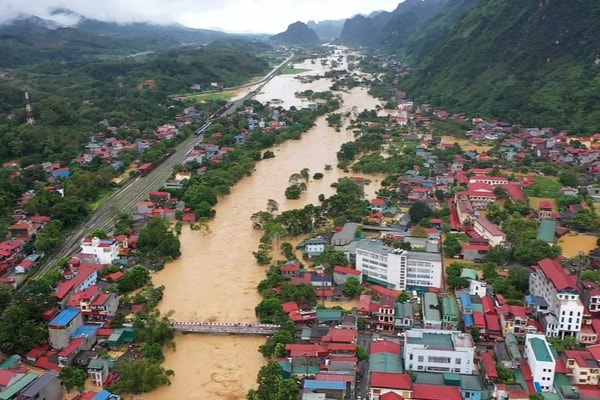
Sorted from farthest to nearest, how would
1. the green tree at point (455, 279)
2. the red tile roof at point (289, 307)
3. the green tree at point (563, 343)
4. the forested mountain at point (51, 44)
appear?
the forested mountain at point (51, 44) → the green tree at point (455, 279) → the red tile roof at point (289, 307) → the green tree at point (563, 343)

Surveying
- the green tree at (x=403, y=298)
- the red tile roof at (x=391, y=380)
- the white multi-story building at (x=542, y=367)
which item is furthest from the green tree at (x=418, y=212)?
the red tile roof at (x=391, y=380)

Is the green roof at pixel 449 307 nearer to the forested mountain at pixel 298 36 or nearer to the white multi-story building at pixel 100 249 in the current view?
the white multi-story building at pixel 100 249

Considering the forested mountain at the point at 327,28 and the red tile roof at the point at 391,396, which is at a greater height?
the red tile roof at the point at 391,396

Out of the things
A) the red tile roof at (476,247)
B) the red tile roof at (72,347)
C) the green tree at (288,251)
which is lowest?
the green tree at (288,251)

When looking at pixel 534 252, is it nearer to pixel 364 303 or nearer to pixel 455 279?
pixel 455 279

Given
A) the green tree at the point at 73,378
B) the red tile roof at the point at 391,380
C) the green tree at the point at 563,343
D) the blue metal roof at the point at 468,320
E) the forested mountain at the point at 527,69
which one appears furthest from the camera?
the forested mountain at the point at 527,69

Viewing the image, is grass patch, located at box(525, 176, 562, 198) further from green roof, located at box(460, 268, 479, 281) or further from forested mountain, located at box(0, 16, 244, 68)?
forested mountain, located at box(0, 16, 244, 68)

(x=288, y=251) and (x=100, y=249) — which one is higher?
(x=100, y=249)

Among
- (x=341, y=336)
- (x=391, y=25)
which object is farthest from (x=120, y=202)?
(x=391, y=25)
